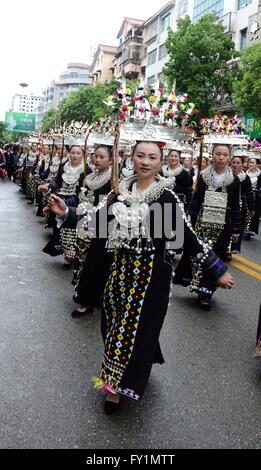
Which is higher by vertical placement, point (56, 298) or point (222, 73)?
point (222, 73)

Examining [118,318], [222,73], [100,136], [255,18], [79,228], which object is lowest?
[118,318]

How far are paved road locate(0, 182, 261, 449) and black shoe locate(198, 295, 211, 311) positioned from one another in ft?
0.37

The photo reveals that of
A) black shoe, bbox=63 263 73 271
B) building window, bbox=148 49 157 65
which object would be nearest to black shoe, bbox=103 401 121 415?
black shoe, bbox=63 263 73 271

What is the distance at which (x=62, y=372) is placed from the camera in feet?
12.3

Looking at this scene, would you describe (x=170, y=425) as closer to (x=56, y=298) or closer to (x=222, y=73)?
(x=56, y=298)

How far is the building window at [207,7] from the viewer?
34.9m

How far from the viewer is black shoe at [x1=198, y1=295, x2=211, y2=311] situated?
5.71m

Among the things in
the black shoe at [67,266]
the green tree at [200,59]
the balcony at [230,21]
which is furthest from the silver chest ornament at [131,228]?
the balcony at [230,21]

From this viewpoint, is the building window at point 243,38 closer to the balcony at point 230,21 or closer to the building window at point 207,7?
the balcony at point 230,21

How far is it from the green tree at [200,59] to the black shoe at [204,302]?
21096 mm

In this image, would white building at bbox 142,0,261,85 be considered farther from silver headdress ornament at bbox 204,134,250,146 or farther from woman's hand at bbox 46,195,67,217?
woman's hand at bbox 46,195,67,217

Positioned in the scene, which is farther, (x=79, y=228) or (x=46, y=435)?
(x=79, y=228)
